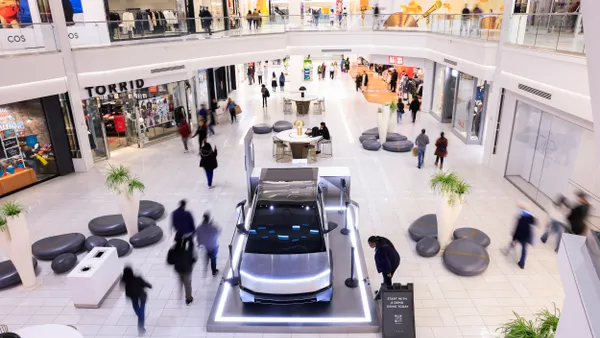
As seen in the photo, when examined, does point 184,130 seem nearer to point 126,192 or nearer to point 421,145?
point 126,192

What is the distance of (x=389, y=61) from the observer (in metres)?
23.3

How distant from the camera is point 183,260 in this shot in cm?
720

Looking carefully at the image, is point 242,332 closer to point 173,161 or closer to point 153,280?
point 153,280

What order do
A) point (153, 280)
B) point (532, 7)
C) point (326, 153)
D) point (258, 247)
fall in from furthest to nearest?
point (326, 153) < point (532, 7) < point (153, 280) < point (258, 247)

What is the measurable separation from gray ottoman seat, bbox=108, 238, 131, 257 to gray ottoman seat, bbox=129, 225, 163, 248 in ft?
0.60

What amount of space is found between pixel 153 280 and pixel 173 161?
25.0ft

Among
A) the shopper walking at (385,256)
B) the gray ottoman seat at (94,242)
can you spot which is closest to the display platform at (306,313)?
the shopper walking at (385,256)

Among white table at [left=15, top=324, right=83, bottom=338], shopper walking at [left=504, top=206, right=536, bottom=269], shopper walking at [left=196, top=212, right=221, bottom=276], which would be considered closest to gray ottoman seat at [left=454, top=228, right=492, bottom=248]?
shopper walking at [left=504, top=206, right=536, bottom=269]

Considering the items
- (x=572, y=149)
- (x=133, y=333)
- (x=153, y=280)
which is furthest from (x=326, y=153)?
(x=133, y=333)

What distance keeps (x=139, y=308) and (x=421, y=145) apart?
10.1 meters

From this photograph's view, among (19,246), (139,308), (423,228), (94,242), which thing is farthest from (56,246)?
(423,228)

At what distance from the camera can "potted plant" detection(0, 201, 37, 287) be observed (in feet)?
25.0

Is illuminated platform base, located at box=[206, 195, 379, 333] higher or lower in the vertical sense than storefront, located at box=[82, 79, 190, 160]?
lower

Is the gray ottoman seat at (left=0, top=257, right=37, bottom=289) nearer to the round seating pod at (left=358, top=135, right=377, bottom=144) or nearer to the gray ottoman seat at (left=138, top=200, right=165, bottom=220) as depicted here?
the gray ottoman seat at (left=138, top=200, right=165, bottom=220)
